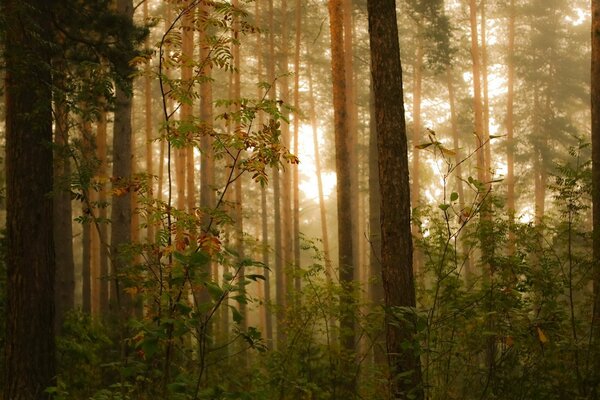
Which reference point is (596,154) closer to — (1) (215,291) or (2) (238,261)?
(2) (238,261)

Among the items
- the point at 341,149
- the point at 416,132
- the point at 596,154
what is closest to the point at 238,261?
the point at 596,154

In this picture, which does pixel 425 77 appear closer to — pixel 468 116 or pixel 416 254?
pixel 468 116

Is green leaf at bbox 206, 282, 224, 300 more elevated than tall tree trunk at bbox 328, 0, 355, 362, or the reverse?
tall tree trunk at bbox 328, 0, 355, 362

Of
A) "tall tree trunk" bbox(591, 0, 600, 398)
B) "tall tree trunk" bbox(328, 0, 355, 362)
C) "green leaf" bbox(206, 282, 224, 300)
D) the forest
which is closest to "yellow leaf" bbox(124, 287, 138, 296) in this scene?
the forest

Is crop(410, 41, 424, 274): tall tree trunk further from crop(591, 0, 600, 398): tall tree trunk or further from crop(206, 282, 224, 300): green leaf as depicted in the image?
crop(206, 282, 224, 300): green leaf

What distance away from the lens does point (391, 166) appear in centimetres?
537

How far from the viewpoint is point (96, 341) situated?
878cm

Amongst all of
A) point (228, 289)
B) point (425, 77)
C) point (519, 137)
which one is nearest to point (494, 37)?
point (425, 77)

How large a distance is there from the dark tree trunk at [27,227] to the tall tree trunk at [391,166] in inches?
151

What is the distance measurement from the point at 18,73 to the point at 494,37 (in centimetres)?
2754

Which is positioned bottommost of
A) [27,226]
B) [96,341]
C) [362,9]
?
[96,341]

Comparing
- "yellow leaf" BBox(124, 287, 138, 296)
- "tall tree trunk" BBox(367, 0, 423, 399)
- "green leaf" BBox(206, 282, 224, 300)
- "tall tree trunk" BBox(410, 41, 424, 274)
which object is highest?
"tall tree trunk" BBox(410, 41, 424, 274)

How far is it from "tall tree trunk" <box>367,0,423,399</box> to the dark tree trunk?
3837 millimetres

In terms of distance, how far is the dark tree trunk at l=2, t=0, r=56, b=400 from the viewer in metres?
6.24
